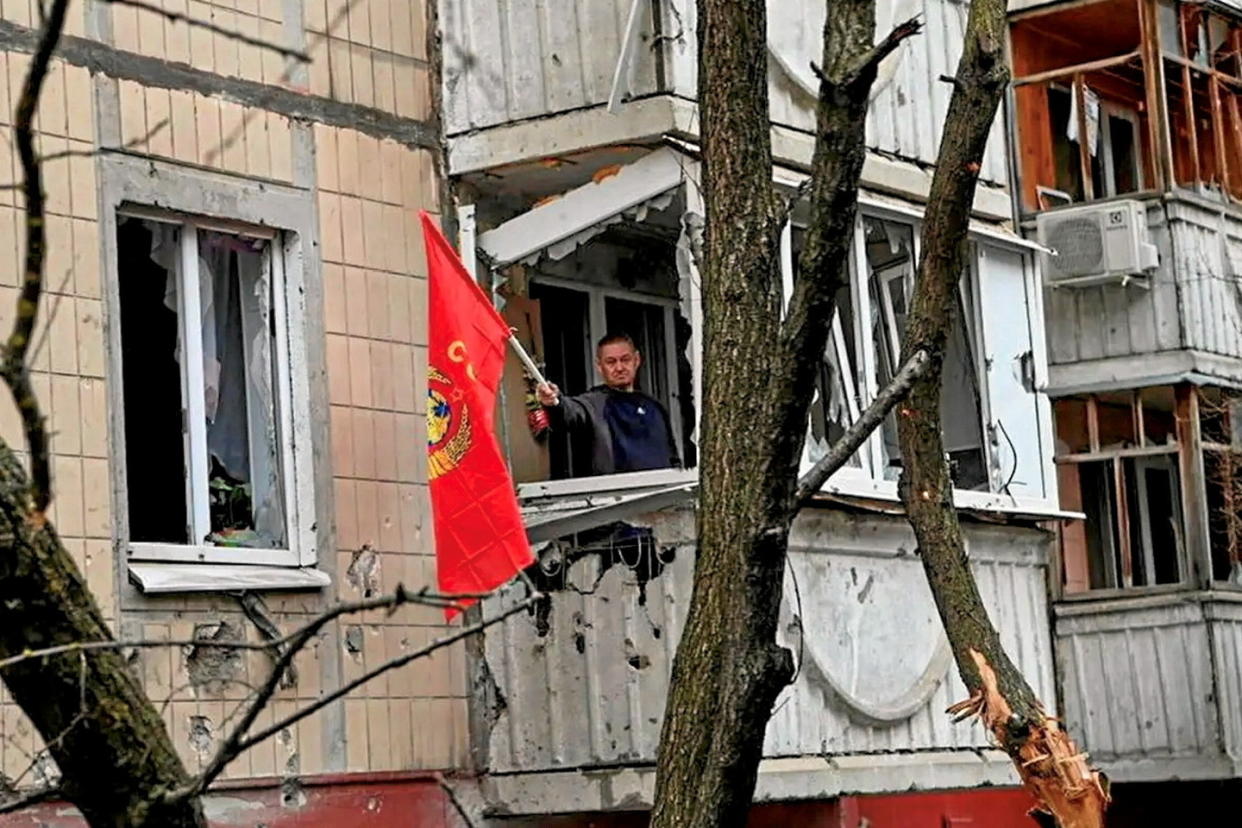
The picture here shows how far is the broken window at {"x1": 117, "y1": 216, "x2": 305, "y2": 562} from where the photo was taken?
9852 millimetres

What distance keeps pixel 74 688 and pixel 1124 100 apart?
1464cm

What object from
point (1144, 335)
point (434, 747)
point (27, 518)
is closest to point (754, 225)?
point (27, 518)

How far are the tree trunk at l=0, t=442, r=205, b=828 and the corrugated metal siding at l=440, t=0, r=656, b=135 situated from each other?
7.00 meters

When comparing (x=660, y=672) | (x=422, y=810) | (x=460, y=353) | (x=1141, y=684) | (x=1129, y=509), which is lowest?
(x=422, y=810)

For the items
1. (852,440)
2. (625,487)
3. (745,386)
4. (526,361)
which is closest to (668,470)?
(625,487)

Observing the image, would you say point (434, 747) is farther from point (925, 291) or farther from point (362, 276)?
point (925, 291)

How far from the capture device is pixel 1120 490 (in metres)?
16.2

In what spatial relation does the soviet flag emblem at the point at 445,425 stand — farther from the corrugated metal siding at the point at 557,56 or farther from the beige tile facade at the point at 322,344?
the corrugated metal siding at the point at 557,56

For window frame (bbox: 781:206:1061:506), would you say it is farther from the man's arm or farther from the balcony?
the man's arm

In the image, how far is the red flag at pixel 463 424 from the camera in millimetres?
10266

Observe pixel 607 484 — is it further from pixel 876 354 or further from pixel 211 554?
pixel 876 354

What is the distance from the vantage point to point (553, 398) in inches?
423

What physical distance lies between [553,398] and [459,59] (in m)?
1.71

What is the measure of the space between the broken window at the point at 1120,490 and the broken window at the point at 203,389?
7432 millimetres
